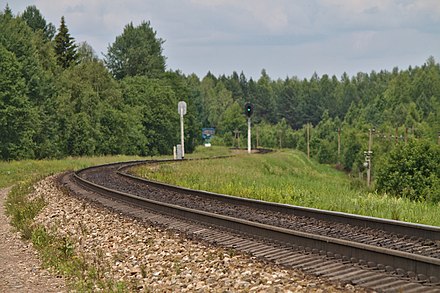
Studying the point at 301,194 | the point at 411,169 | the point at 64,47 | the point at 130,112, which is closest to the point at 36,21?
the point at 64,47

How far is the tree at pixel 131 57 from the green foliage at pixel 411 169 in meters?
60.0

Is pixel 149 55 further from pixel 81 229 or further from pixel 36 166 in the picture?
pixel 81 229

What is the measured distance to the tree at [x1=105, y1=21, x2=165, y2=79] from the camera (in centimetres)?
10150

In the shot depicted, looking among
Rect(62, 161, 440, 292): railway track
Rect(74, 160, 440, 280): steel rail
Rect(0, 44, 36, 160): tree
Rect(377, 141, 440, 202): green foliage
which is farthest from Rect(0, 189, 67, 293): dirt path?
Rect(0, 44, 36, 160): tree

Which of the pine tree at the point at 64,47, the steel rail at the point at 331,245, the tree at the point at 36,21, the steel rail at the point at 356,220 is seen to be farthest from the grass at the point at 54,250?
the tree at the point at 36,21

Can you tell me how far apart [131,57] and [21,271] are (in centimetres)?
9255

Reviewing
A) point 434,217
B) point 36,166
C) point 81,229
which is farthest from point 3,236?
point 36,166

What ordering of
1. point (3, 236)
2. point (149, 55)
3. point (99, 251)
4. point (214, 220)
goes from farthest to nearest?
point (149, 55)
point (3, 236)
point (214, 220)
point (99, 251)

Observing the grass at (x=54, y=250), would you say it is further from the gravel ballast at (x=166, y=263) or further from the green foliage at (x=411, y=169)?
the green foliage at (x=411, y=169)

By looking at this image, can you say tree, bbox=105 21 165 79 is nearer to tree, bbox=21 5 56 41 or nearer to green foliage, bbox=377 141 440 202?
tree, bbox=21 5 56 41

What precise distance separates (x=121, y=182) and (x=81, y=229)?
11.1 meters

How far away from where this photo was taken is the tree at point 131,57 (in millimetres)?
101500

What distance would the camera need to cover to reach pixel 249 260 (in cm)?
952

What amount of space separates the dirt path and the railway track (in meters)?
2.86
